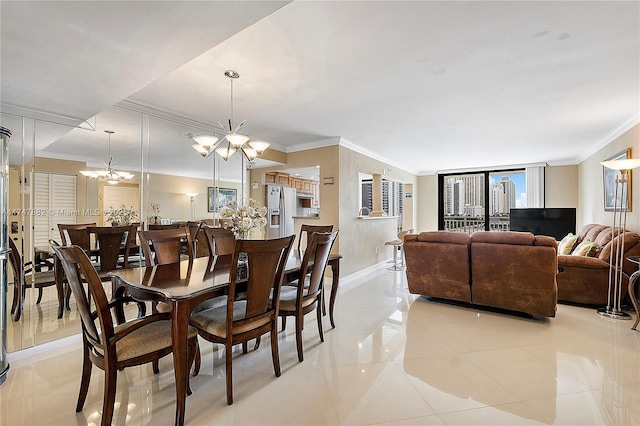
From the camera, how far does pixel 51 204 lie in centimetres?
277

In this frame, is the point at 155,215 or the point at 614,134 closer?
the point at 155,215

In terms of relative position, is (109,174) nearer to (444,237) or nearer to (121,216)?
(121,216)

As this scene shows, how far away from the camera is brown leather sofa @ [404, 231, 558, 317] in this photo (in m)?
3.14

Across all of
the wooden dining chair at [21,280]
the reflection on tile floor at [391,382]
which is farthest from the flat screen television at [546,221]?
the wooden dining chair at [21,280]

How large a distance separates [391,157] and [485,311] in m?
3.88

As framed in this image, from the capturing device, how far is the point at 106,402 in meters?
1.54

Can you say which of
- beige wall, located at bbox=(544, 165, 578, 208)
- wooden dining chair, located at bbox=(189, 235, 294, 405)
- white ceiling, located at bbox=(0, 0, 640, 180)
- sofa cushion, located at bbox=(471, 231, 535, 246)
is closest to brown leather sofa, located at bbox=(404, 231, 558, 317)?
sofa cushion, located at bbox=(471, 231, 535, 246)

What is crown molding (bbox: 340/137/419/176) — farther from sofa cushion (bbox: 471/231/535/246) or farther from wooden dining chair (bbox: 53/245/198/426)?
wooden dining chair (bbox: 53/245/198/426)

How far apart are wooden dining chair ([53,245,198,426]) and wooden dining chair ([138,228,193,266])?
94 centimetres

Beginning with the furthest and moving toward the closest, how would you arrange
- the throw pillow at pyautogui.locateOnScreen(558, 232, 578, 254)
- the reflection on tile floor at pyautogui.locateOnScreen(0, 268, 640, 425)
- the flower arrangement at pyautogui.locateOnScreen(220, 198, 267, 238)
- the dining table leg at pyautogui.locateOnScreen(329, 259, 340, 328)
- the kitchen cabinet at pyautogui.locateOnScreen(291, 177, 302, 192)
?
the kitchen cabinet at pyautogui.locateOnScreen(291, 177, 302, 192), the throw pillow at pyautogui.locateOnScreen(558, 232, 578, 254), the dining table leg at pyautogui.locateOnScreen(329, 259, 340, 328), the flower arrangement at pyautogui.locateOnScreen(220, 198, 267, 238), the reflection on tile floor at pyautogui.locateOnScreen(0, 268, 640, 425)

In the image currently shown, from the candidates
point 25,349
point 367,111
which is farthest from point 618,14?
point 25,349

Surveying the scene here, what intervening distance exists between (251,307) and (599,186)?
6.76 metres

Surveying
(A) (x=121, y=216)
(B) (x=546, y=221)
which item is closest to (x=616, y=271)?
(B) (x=546, y=221)

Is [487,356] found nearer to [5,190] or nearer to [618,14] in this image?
[618,14]
